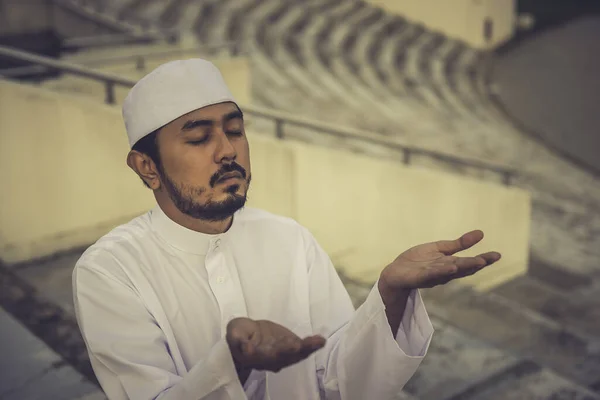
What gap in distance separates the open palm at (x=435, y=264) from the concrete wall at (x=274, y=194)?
379cm

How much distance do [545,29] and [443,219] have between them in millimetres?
13221

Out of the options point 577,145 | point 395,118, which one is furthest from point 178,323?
point 577,145

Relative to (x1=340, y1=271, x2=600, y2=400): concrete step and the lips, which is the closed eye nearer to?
the lips

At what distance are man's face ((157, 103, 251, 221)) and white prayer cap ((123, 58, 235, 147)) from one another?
2 cm

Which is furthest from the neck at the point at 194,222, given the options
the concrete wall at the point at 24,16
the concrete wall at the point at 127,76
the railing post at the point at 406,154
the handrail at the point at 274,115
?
the concrete wall at the point at 24,16

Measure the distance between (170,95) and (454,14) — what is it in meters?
14.8

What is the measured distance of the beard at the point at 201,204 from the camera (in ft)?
7.06

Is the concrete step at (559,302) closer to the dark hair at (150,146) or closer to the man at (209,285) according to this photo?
the man at (209,285)

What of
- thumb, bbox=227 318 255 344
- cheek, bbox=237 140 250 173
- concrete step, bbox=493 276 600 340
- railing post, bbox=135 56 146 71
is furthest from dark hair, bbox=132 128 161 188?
concrete step, bbox=493 276 600 340

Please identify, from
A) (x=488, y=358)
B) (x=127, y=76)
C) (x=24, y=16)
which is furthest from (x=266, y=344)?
(x=24, y=16)

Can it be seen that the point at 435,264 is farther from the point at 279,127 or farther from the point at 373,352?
the point at 279,127

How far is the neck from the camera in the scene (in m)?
2.29

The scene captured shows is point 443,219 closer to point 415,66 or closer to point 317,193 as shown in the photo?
point 317,193

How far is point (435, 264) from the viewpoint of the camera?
1.98 meters
